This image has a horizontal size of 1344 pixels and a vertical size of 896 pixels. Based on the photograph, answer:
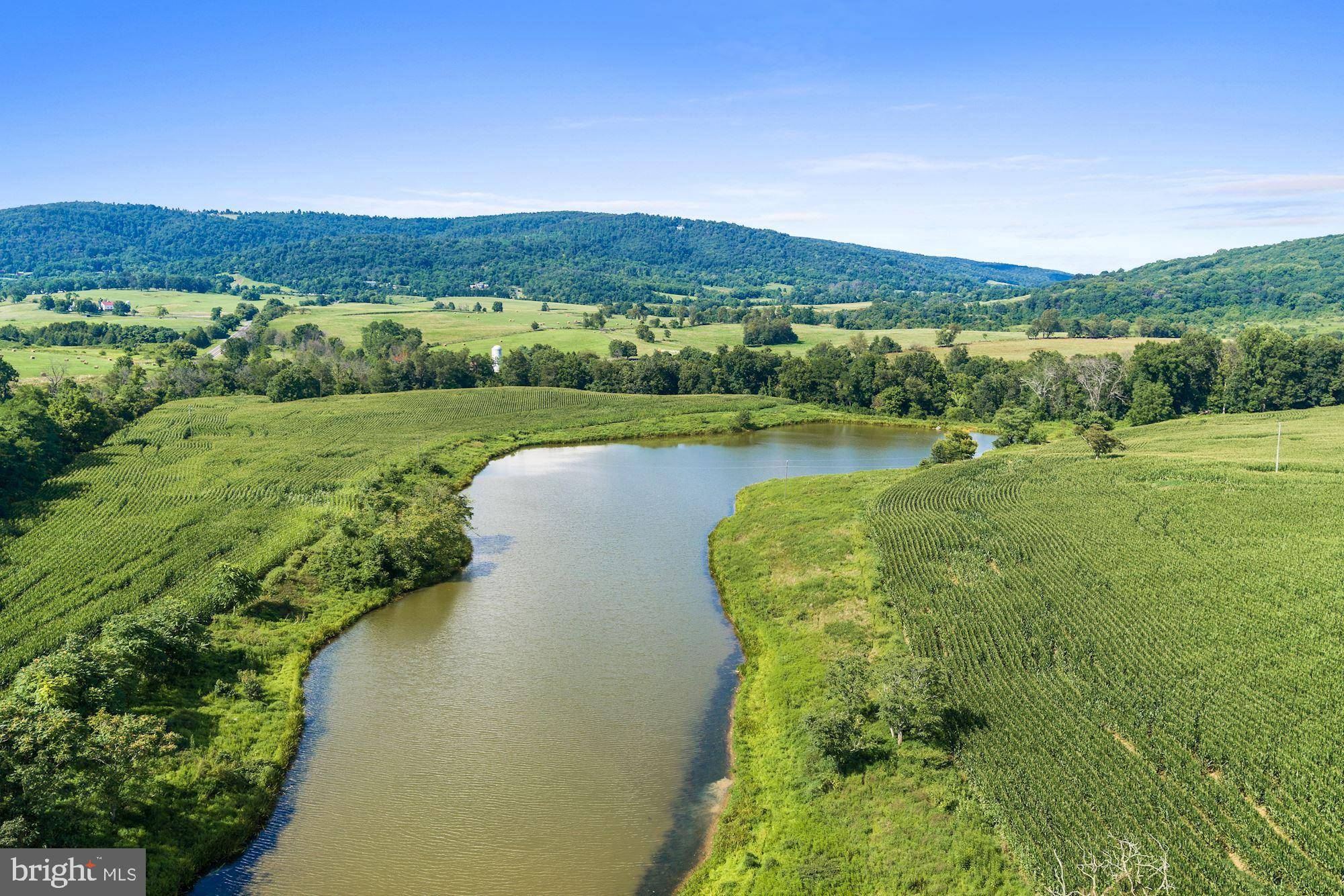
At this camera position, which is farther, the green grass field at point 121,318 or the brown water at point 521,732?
the green grass field at point 121,318

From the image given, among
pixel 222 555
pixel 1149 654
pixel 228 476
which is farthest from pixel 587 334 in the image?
pixel 1149 654

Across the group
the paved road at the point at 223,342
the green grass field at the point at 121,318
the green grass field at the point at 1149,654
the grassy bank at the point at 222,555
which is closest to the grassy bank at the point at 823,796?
the green grass field at the point at 1149,654

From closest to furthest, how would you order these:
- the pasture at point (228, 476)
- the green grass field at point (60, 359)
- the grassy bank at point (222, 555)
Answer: the grassy bank at point (222, 555), the pasture at point (228, 476), the green grass field at point (60, 359)

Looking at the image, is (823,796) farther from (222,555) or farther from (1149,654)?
(222,555)

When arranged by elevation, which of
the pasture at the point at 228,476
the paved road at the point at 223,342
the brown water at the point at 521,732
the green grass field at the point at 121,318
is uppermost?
the green grass field at the point at 121,318

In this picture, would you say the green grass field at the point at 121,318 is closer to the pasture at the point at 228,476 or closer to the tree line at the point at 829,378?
the tree line at the point at 829,378

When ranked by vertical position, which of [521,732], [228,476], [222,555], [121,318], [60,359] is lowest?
[521,732]

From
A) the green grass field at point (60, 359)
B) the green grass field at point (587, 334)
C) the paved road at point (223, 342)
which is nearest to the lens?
the green grass field at point (60, 359)
